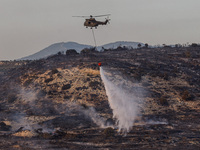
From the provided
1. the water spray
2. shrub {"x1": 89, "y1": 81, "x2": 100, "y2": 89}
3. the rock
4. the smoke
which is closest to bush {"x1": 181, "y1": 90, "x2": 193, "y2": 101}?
the smoke

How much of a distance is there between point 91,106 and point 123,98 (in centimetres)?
502

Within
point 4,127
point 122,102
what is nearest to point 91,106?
point 122,102

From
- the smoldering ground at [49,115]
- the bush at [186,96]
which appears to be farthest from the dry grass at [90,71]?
the bush at [186,96]

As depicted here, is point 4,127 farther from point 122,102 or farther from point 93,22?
point 93,22

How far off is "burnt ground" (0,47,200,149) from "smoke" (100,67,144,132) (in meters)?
0.88

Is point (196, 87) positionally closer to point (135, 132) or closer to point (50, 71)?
point (135, 132)

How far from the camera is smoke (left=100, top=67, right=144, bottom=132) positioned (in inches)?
1141

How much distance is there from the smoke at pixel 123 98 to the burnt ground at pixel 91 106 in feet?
2.90

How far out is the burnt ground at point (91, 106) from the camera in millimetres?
23453

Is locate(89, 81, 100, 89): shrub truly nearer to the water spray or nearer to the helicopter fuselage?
the water spray

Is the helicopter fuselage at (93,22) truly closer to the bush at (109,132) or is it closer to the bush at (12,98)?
the bush at (109,132)

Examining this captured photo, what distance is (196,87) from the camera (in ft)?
129

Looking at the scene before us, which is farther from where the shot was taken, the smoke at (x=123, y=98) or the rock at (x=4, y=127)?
the smoke at (x=123, y=98)

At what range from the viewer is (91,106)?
33719 millimetres
